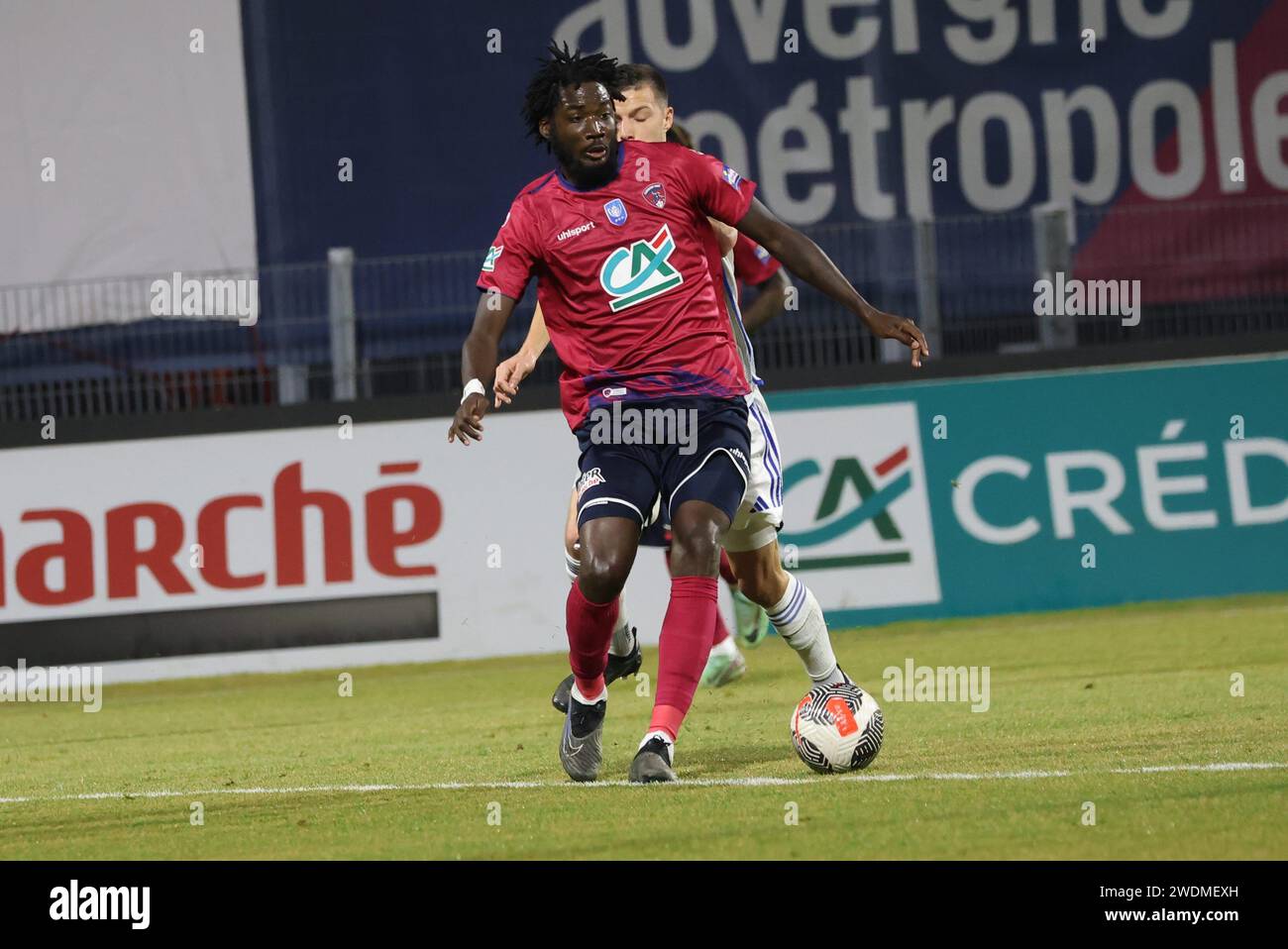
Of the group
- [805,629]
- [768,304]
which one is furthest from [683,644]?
[768,304]

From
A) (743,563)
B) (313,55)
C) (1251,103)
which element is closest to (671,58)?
(313,55)

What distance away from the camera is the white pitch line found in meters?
5.77

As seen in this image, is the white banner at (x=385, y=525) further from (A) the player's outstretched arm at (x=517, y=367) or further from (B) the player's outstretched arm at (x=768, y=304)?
(A) the player's outstretched arm at (x=517, y=367)

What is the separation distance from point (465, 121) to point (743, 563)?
10939mm

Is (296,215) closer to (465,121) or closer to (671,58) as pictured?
(465,121)

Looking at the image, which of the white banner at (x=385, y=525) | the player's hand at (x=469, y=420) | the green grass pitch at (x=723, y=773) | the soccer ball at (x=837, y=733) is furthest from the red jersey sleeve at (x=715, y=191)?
the white banner at (x=385, y=525)

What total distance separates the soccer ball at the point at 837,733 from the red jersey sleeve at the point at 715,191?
1.64 meters

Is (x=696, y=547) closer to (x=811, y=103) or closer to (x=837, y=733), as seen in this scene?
(x=837, y=733)

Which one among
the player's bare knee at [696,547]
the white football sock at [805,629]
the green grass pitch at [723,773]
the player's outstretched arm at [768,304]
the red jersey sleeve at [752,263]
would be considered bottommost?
the green grass pitch at [723,773]

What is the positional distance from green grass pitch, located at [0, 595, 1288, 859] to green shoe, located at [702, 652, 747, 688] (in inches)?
5.6

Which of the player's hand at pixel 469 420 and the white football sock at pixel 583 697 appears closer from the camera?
the player's hand at pixel 469 420

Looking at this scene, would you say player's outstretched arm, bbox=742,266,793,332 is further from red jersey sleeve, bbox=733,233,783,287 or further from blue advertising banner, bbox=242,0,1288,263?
blue advertising banner, bbox=242,0,1288,263

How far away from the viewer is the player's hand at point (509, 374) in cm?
680

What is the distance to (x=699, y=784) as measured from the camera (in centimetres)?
608
